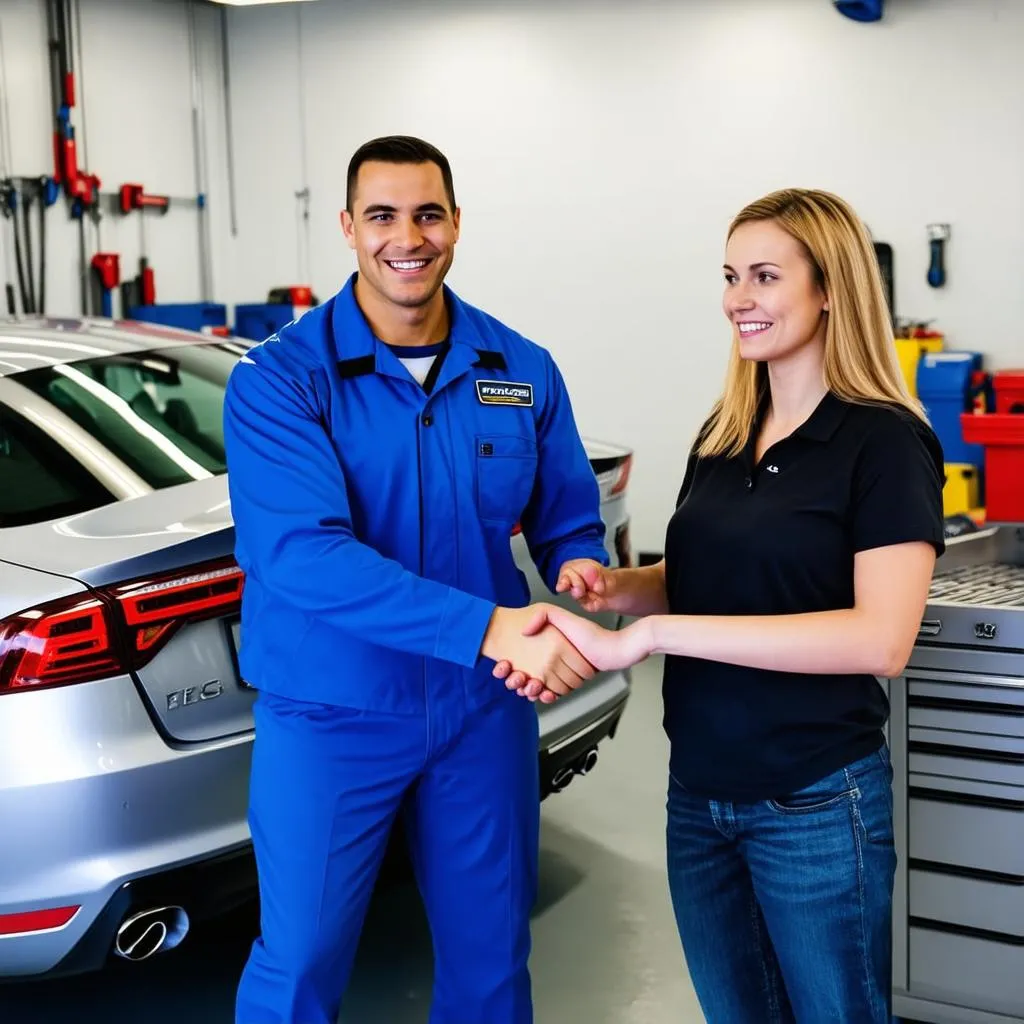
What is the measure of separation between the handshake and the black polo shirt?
12 cm

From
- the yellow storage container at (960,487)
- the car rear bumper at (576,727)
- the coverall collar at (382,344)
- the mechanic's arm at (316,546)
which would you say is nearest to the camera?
the mechanic's arm at (316,546)

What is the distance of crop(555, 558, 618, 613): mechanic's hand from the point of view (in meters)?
1.92

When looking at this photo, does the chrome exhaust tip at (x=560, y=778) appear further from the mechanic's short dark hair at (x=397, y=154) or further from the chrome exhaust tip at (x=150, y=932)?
the mechanic's short dark hair at (x=397, y=154)

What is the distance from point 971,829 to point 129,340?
81.6 inches

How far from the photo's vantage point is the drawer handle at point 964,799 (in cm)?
214

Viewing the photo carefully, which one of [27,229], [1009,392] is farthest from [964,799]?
[27,229]

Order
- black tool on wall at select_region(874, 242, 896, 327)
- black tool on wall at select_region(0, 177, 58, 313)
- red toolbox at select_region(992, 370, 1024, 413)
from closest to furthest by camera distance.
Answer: red toolbox at select_region(992, 370, 1024, 413), black tool on wall at select_region(874, 242, 896, 327), black tool on wall at select_region(0, 177, 58, 313)

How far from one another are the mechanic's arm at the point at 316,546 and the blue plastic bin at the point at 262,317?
4805 millimetres

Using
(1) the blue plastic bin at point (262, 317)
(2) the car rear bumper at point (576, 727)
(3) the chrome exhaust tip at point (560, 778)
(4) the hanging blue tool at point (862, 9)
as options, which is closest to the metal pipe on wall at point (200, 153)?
(1) the blue plastic bin at point (262, 317)

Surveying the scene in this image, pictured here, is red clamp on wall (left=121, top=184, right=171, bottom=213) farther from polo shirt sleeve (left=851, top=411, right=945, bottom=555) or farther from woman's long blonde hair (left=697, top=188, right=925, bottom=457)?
polo shirt sleeve (left=851, top=411, right=945, bottom=555)

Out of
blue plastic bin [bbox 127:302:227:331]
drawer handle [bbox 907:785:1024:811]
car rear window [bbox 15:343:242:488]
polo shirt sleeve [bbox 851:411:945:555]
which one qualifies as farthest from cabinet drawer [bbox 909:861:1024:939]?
blue plastic bin [bbox 127:302:227:331]

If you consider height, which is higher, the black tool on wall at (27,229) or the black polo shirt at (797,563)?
the black tool on wall at (27,229)

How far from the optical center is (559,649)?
1811mm

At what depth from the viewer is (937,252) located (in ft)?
17.7
